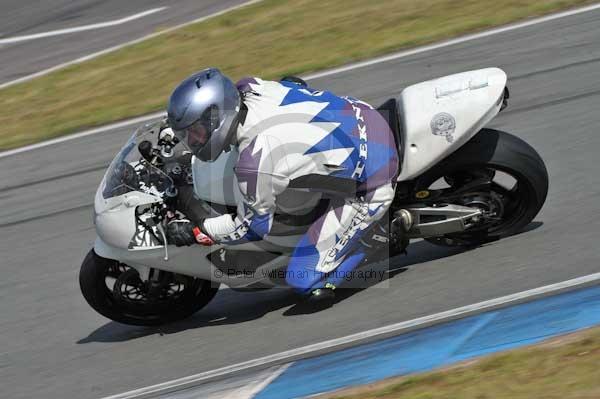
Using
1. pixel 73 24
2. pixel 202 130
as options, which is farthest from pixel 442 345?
pixel 73 24

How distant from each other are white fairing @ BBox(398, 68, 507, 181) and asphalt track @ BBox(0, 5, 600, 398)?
0.79 meters

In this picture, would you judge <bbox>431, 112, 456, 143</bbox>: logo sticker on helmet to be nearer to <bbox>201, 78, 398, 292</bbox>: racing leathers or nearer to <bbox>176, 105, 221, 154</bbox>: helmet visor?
<bbox>201, 78, 398, 292</bbox>: racing leathers

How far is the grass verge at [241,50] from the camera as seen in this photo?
10.5 metres

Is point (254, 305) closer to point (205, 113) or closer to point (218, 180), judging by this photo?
point (218, 180)

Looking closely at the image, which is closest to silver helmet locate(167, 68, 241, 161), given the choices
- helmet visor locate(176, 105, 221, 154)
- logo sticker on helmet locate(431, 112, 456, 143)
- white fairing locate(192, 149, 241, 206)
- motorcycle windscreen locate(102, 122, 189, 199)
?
helmet visor locate(176, 105, 221, 154)

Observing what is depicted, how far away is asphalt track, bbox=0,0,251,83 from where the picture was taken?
12977 millimetres

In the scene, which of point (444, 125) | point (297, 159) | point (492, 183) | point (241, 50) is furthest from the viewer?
point (241, 50)

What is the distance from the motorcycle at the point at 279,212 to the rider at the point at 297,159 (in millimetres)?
153

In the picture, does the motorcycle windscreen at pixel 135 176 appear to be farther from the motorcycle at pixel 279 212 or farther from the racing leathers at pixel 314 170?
the racing leathers at pixel 314 170

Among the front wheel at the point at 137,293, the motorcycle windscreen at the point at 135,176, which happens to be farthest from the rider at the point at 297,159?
the front wheel at the point at 137,293

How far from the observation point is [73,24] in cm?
1396

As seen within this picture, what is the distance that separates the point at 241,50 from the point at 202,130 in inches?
258

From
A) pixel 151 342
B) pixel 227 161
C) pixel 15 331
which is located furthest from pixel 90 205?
pixel 227 161

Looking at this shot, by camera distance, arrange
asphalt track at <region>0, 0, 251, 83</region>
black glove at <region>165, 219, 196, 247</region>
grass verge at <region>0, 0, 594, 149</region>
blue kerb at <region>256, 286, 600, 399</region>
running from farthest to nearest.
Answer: asphalt track at <region>0, 0, 251, 83</region>, grass verge at <region>0, 0, 594, 149</region>, black glove at <region>165, 219, 196, 247</region>, blue kerb at <region>256, 286, 600, 399</region>
